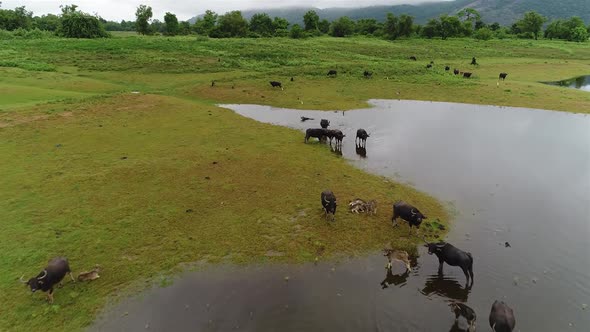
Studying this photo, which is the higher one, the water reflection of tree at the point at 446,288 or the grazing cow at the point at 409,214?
the grazing cow at the point at 409,214

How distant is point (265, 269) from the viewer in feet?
39.6

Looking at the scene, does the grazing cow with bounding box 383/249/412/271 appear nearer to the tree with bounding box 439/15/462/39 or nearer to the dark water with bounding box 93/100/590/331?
the dark water with bounding box 93/100/590/331

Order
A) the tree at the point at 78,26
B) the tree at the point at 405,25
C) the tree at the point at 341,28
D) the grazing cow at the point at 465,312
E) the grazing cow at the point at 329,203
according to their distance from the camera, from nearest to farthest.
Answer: the grazing cow at the point at 465,312, the grazing cow at the point at 329,203, the tree at the point at 78,26, the tree at the point at 405,25, the tree at the point at 341,28

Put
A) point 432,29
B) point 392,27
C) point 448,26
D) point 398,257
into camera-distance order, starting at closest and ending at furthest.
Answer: point 398,257 < point 392,27 < point 432,29 < point 448,26

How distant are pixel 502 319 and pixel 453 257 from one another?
269cm

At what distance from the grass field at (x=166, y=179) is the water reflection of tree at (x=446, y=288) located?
191cm

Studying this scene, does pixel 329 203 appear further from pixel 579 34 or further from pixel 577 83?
pixel 579 34

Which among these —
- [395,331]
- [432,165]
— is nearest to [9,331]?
[395,331]

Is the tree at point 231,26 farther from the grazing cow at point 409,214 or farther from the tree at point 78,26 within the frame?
the grazing cow at point 409,214

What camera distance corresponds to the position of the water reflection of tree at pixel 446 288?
11.0 metres

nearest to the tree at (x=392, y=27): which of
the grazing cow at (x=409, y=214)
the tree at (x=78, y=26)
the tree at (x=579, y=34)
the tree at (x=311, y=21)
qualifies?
the tree at (x=311, y=21)

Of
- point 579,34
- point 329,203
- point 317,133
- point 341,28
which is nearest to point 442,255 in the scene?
point 329,203

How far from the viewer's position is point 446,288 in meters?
11.3

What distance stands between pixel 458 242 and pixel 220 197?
408 inches
